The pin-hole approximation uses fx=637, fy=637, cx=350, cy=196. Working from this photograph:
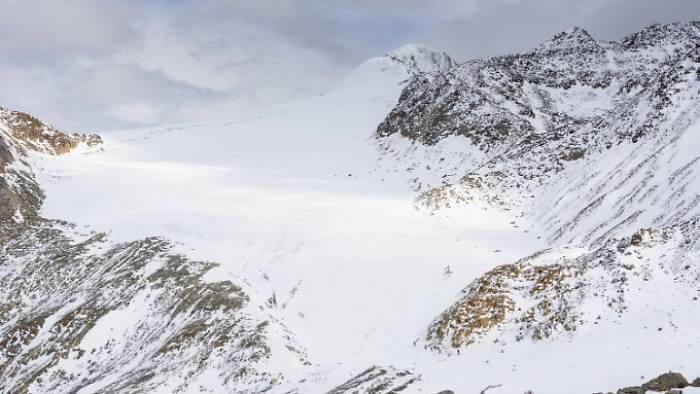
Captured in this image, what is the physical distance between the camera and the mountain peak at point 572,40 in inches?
3278

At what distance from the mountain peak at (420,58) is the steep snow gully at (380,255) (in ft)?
177

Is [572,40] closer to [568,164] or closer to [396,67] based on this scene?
[396,67]

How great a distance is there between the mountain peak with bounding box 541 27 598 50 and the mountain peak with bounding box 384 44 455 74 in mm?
30989

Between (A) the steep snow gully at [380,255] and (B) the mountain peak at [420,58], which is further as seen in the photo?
(B) the mountain peak at [420,58]

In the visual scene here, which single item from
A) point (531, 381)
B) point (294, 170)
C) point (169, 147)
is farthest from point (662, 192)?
point (169, 147)

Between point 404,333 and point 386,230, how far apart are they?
12.8m

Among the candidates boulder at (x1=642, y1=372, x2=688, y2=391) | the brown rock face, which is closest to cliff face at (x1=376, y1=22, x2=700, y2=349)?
boulder at (x1=642, y1=372, x2=688, y2=391)

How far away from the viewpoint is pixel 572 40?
280ft

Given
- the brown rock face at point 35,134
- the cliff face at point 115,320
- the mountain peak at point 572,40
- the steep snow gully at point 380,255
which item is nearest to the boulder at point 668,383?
the steep snow gully at point 380,255

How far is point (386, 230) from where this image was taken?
41.1m

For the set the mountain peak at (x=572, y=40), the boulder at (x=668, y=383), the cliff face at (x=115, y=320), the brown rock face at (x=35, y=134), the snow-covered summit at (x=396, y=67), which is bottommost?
the boulder at (x=668, y=383)

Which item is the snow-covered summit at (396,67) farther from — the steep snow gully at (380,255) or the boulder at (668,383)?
the boulder at (668,383)

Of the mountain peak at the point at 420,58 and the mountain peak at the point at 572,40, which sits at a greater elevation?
the mountain peak at the point at 420,58

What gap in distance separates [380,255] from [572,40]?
60.4 meters
